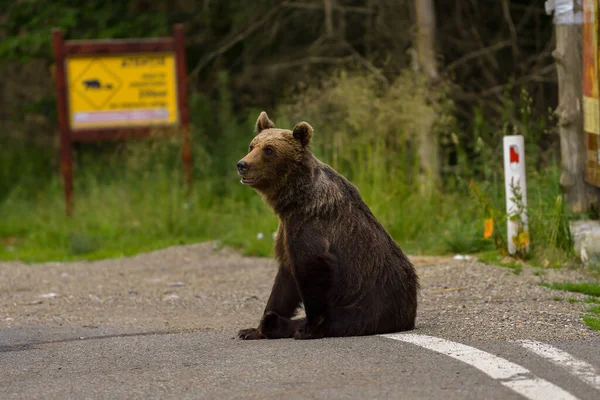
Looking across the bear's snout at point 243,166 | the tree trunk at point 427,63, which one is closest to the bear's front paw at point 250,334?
the bear's snout at point 243,166

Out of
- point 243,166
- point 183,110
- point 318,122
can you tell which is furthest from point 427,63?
point 243,166

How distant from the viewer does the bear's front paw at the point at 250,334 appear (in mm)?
6254

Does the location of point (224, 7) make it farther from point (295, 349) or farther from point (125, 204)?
point (295, 349)

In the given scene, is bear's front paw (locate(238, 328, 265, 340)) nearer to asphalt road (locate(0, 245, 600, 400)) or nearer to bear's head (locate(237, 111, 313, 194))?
asphalt road (locate(0, 245, 600, 400))

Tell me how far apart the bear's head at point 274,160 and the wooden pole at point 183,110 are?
762cm

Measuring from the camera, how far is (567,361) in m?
5.11

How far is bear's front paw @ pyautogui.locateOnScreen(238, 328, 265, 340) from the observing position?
6.25 m

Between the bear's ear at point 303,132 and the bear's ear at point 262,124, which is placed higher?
the bear's ear at point 262,124

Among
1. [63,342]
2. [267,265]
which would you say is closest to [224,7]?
[267,265]

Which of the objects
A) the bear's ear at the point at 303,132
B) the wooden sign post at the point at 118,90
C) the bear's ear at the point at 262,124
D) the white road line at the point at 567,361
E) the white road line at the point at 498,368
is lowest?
the white road line at the point at 567,361

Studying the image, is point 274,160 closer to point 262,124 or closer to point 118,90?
point 262,124

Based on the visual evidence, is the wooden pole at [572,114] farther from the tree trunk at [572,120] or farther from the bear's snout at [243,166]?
the bear's snout at [243,166]

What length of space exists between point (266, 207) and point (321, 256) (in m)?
6.38

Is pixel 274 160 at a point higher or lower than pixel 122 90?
lower
